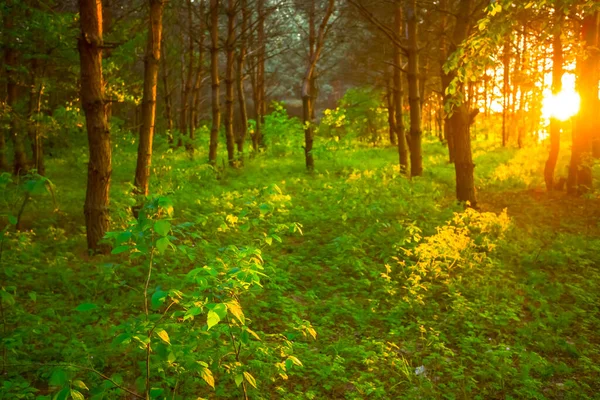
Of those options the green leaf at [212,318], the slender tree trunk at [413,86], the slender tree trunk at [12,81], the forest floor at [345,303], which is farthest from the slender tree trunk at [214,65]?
the green leaf at [212,318]

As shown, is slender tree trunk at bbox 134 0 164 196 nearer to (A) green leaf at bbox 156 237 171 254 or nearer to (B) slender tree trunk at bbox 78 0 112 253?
(B) slender tree trunk at bbox 78 0 112 253

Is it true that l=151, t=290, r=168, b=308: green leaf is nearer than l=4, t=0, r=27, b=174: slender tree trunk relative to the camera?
Yes

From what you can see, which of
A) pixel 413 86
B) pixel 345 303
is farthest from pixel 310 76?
pixel 345 303

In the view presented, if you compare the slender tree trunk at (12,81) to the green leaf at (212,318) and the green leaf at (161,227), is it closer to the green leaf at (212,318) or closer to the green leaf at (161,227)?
the green leaf at (161,227)

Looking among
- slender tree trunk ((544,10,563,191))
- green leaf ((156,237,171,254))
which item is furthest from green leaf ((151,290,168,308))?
slender tree trunk ((544,10,563,191))

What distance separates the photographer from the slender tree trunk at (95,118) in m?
6.86

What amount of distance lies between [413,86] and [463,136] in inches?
142

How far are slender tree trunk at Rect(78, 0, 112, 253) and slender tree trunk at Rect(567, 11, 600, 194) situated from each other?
10.7 m

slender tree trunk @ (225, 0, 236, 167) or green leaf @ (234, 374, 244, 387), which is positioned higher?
slender tree trunk @ (225, 0, 236, 167)

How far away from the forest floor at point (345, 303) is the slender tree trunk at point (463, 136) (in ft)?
1.67

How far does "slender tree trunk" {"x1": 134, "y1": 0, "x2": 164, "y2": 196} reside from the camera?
28.6 feet

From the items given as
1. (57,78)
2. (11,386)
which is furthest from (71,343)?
(57,78)

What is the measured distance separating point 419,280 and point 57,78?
12.4 metres

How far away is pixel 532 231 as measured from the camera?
29.6 ft
